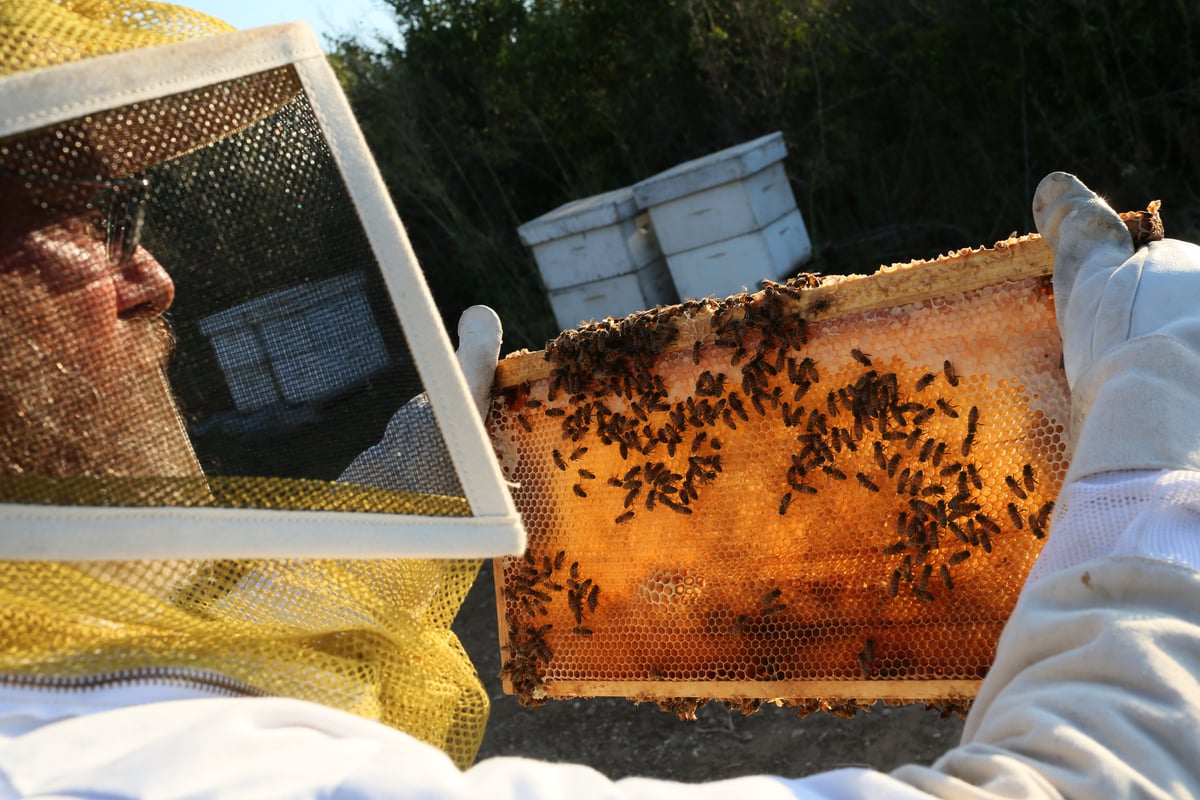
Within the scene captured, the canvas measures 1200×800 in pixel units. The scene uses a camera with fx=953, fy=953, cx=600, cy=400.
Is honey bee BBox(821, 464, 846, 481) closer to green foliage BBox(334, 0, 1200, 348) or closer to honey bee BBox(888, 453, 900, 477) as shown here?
honey bee BBox(888, 453, 900, 477)

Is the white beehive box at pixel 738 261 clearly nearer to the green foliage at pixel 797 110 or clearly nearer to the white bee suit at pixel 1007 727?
the green foliage at pixel 797 110

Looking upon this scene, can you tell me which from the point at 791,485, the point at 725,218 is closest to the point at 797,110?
the point at 725,218

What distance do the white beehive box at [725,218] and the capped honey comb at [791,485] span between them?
194 inches

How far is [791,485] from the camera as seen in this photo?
2.43 meters

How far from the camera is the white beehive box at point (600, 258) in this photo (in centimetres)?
774

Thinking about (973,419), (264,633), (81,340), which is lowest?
(973,419)

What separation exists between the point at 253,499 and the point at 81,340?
11.7 inches

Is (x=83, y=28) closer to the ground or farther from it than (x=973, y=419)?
farther from it

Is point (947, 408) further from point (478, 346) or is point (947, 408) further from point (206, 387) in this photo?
point (206, 387)

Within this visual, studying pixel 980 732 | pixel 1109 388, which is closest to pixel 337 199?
pixel 980 732

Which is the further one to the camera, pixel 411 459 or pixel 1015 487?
pixel 1015 487

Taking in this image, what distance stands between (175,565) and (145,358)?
0.29 meters

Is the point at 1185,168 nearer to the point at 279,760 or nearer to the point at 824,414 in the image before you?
the point at 824,414

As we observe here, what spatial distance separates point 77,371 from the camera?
4.02 feet
